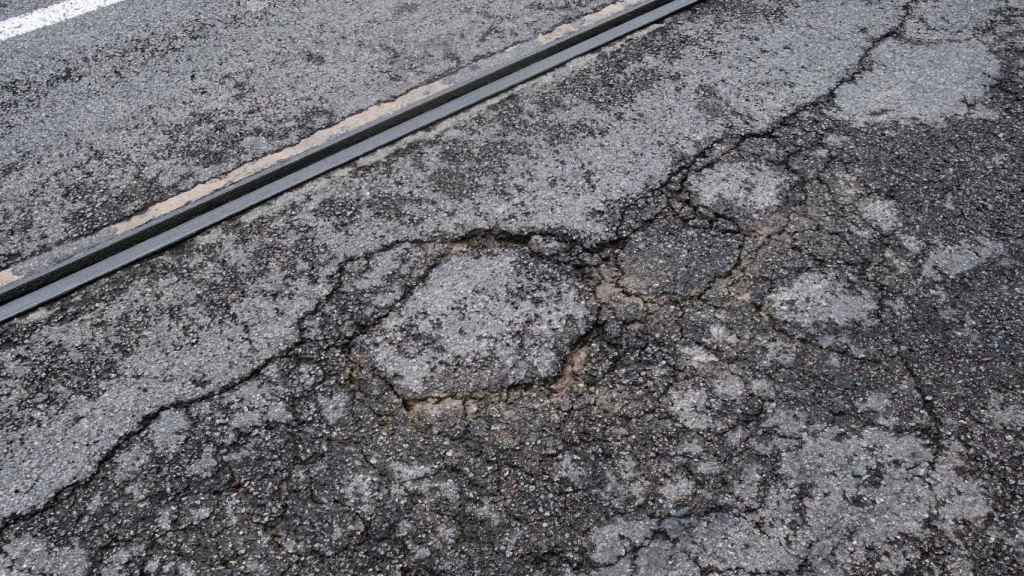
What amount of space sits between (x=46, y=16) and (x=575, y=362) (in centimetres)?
411

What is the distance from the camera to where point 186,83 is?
15.1 ft

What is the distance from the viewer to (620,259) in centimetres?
363

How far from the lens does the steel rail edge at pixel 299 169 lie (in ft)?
11.8

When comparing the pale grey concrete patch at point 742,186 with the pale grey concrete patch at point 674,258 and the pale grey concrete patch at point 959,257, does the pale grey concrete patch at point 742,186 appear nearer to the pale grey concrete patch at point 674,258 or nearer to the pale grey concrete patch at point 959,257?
the pale grey concrete patch at point 674,258

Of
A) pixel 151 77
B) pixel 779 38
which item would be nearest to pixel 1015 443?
pixel 779 38

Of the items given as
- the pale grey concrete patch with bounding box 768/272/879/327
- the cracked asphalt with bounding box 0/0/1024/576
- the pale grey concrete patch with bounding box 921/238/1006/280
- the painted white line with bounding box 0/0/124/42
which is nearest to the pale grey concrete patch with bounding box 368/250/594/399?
the cracked asphalt with bounding box 0/0/1024/576

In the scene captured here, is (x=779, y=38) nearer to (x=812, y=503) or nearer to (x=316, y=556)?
→ (x=812, y=503)

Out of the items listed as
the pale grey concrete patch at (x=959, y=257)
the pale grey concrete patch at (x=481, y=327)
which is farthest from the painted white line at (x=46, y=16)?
the pale grey concrete patch at (x=959, y=257)

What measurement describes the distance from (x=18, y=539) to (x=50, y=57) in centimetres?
314

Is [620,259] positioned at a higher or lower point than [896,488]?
higher

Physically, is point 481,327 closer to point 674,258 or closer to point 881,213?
point 674,258

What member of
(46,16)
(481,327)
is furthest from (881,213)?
(46,16)

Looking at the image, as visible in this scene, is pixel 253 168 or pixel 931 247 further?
pixel 253 168

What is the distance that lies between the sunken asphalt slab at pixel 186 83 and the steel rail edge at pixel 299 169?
7.4 inches
